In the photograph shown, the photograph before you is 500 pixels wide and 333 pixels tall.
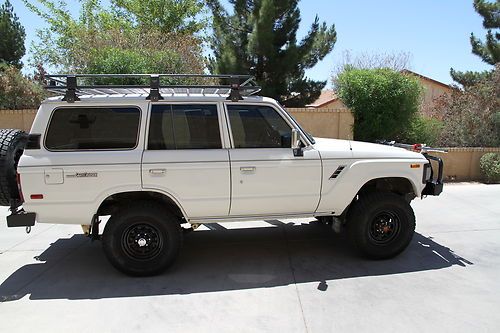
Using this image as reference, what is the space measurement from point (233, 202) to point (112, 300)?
161 centimetres

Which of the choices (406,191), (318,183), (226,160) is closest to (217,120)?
(226,160)

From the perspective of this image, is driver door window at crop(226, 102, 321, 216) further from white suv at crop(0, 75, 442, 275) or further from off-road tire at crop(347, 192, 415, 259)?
off-road tire at crop(347, 192, 415, 259)

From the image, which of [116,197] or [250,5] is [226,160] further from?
[250,5]

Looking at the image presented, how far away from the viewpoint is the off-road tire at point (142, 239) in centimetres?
458

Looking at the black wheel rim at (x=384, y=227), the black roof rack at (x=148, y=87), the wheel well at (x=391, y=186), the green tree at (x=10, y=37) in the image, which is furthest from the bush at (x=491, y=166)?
the green tree at (x=10, y=37)

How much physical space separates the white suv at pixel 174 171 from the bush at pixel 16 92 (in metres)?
7.61

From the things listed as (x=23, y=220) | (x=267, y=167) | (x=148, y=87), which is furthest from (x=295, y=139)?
(x=23, y=220)

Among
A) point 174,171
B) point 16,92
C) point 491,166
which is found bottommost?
point 491,166

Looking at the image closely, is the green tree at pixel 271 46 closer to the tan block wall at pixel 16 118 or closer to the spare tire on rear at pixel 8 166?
the tan block wall at pixel 16 118

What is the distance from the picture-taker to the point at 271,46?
13961 mm

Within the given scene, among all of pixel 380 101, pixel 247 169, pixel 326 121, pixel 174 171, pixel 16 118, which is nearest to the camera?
pixel 174 171

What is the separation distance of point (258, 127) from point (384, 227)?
6.46ft

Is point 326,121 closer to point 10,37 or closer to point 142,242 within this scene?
point 142,242

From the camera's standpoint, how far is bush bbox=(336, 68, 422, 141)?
36.4ft
